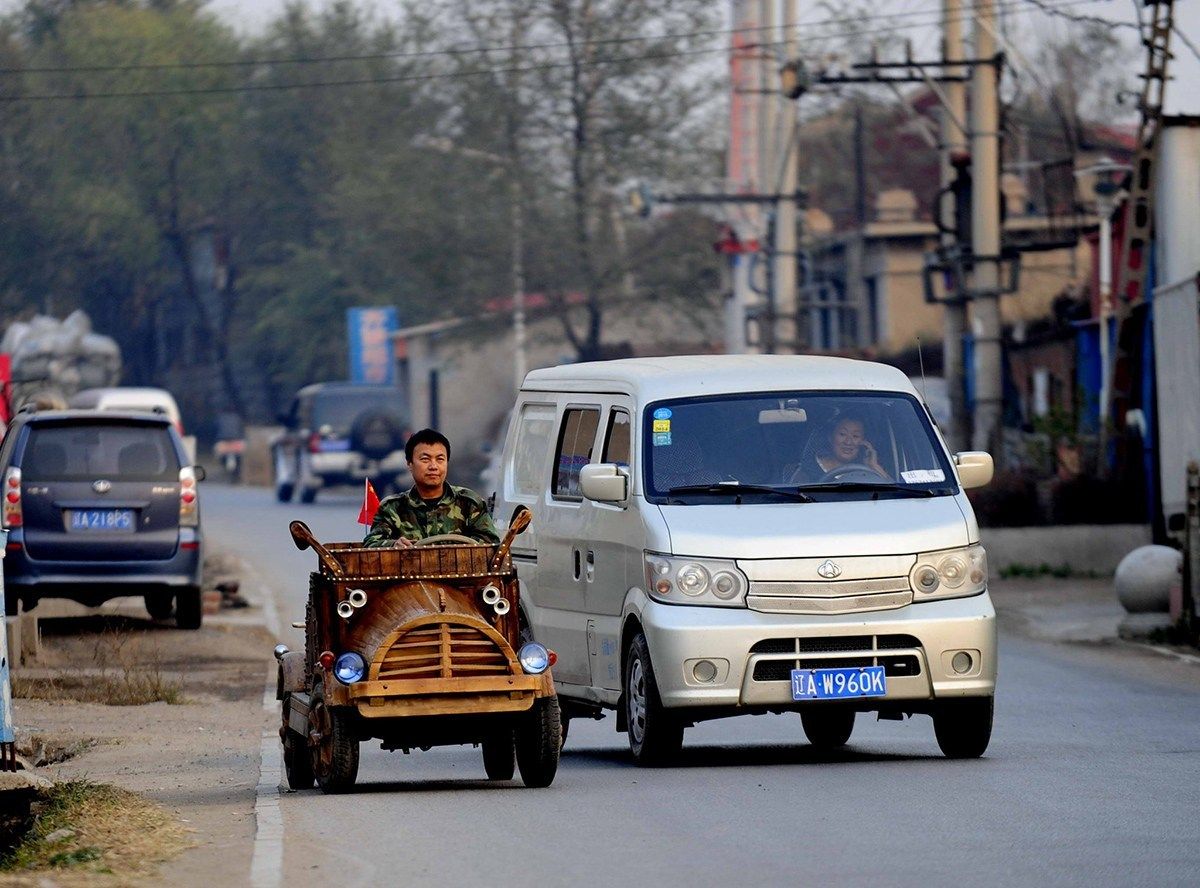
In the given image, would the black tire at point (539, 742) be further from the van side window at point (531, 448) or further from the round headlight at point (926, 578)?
the van side window at point (531, 448)

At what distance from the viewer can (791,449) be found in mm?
11461

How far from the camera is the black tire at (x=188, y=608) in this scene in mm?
20438

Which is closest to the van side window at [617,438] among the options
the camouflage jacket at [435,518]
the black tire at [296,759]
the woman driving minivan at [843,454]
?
the woman driving minivan at [843,454]

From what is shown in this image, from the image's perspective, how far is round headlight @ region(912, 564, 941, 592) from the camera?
10.9m

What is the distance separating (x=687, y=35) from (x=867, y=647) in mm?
39822

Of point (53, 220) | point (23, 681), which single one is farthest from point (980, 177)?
point (53, 220)

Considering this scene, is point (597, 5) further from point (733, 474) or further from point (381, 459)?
point (733, 474)

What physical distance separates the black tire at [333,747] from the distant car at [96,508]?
9638 millimetres

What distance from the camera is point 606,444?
11.9 metres

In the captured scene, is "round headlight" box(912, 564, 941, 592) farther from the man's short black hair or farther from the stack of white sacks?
the stack of white sacks

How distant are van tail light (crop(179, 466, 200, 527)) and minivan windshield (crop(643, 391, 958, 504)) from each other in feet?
30.3

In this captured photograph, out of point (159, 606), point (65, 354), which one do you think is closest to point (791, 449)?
point (159, 606)

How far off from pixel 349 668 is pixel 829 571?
2.39 m

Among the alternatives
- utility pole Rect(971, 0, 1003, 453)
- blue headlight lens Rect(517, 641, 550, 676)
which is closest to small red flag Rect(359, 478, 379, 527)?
blue headlight lens Rect(517, 641, 550, 676)
